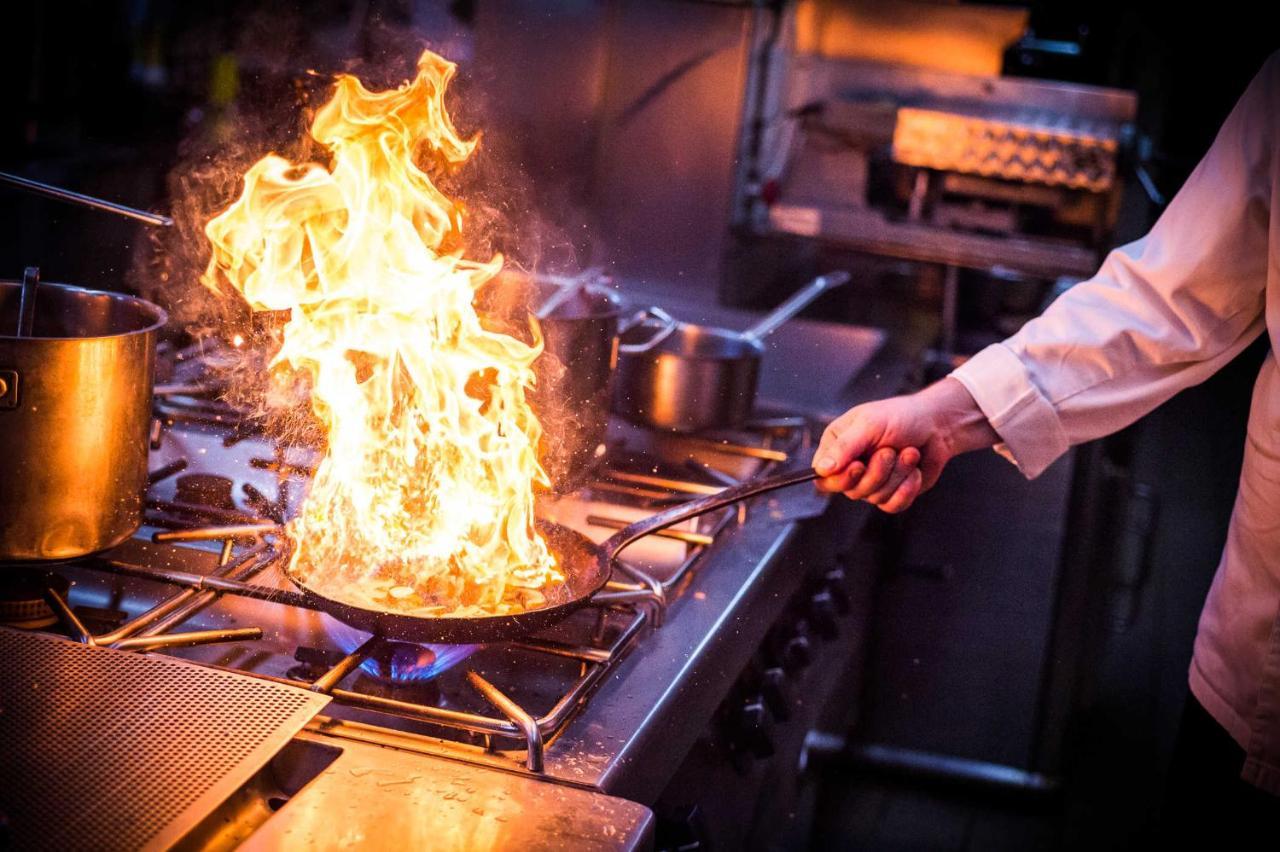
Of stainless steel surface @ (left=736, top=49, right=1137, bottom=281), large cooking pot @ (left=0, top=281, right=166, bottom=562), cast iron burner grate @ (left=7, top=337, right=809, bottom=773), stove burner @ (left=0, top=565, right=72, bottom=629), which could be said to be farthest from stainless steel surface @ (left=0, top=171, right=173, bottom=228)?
stainless steel surface @ (left=736, top=49, right=1137, bottom=281)

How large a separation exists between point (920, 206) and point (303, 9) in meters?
1.85

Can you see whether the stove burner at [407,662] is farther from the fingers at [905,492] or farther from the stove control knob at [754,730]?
the fingers at [905,492]

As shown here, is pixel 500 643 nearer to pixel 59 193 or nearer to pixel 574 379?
pixel 574 379

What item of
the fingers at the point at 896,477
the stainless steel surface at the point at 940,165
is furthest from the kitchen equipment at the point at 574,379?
the stainless steel surface at the point at 940,165

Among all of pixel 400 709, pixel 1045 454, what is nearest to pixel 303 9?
pixel 1045 454

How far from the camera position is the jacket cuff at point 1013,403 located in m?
1.75

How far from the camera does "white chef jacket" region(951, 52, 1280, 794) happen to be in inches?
64.2

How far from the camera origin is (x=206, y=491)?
1735 mm

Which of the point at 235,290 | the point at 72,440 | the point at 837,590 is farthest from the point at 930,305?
the point at 72,440

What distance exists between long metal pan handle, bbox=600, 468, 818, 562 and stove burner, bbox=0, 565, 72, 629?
2.01ft

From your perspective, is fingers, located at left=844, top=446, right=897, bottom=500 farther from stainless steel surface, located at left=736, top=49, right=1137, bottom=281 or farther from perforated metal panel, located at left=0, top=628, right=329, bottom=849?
stainless steel surface, located at left=736, top=49, right=1137, bottom=281

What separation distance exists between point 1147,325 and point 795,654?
663mm

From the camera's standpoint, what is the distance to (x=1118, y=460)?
11.3 feet

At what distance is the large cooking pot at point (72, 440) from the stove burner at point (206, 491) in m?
0.27
